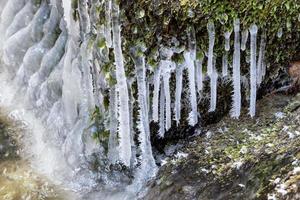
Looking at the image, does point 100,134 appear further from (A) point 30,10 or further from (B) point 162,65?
(A) point 30,10

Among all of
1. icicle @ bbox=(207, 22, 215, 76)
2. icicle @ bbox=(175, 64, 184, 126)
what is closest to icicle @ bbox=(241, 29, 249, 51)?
icicle @ bbox=(207, 22, 215, 76)

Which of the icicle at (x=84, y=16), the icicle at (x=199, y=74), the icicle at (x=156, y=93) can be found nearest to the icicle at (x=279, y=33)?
the icicle at (x=199, y=74)

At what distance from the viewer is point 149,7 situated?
3178mm

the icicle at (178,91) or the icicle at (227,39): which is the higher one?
the icicle at (227,39)

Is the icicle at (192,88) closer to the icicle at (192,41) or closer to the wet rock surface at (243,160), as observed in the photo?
the icicle at (192,41)

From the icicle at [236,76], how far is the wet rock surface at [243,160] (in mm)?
90

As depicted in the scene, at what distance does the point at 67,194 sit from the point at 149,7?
1.63 metres

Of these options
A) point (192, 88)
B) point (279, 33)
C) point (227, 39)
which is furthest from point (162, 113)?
point (279, 33)

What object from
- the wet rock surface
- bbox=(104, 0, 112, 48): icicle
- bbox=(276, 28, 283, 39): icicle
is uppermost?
bbox=(104, 0, 112, 48): icicle

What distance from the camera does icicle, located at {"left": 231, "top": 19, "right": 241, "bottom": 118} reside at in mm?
3374

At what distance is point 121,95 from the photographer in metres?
3.34

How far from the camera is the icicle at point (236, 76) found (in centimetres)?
337

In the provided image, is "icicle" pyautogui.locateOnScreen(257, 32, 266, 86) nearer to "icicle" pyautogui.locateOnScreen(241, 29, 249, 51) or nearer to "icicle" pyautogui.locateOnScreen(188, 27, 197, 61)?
"icicle" pyautogui.locateOnScreen(241, 29, 249, 51)

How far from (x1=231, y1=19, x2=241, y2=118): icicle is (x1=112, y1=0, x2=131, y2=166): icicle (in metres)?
→ 0.81
